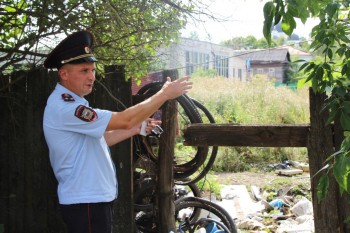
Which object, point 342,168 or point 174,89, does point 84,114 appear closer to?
point 174,89

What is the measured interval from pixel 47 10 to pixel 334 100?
8.28 ft

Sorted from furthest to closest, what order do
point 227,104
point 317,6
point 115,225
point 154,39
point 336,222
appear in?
point 227,104
point 154,39
point 115,225
point 336,222
point 317,6

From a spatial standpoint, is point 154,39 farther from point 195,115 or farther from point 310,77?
point 310,77

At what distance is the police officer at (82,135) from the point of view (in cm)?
287

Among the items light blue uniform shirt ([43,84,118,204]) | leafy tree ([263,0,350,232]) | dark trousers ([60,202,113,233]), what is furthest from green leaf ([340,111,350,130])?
dark trousers ([60,202,113,233])

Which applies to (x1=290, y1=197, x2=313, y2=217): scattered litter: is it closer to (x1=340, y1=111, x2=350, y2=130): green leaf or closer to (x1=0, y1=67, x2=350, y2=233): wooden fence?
→ (x1=0, y1=67, x2=350, y2=233): wooden fence

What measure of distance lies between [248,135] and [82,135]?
1.53m

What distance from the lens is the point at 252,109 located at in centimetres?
1470

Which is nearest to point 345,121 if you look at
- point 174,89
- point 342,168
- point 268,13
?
point 342,168

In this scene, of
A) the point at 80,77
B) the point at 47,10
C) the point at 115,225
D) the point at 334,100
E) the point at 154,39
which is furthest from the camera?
the point at 154,39

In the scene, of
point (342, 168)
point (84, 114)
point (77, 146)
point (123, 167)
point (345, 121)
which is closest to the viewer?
point (342, 168)

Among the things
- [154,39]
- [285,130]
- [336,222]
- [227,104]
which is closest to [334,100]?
[285,130]

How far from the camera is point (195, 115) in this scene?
4.31 meters

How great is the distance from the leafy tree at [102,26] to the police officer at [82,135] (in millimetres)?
1002
